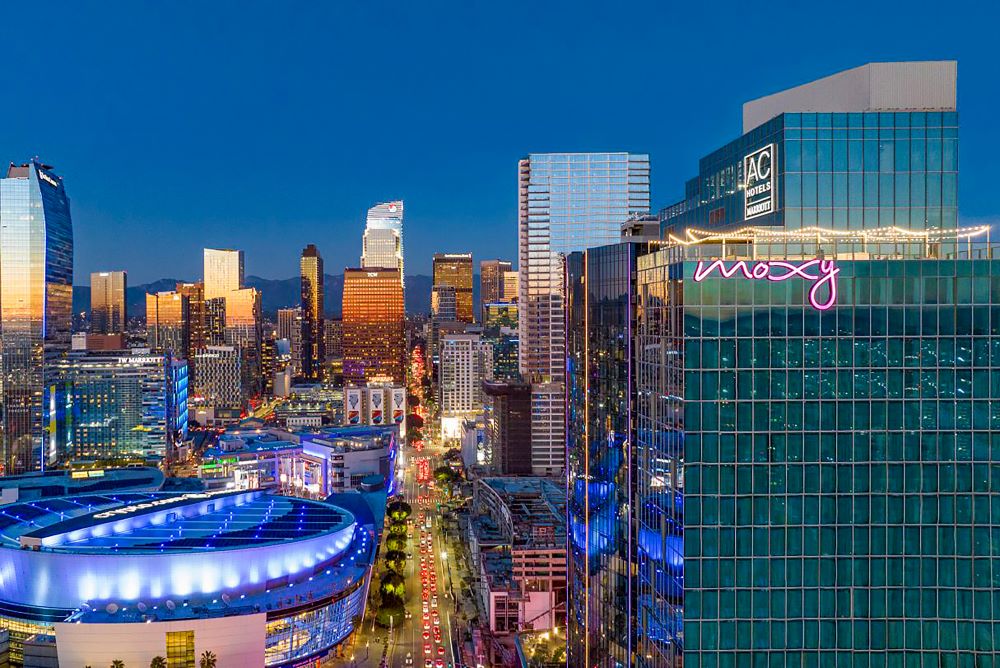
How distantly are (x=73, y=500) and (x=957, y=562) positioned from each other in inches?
4022

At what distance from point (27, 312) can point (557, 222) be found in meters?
117

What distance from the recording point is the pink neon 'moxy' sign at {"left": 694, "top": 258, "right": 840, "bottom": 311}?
35.1 m

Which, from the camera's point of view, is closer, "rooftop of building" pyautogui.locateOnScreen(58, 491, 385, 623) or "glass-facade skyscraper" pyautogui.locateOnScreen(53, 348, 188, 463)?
"rooftop of building" pyautogui.locateOnScreen(58, 491, 385, 623)

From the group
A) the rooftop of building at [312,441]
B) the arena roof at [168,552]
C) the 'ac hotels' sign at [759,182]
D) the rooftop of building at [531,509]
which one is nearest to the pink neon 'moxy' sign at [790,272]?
the 'ac hotels' sign at [759,182]

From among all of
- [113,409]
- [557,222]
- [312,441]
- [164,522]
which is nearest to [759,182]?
[164,522]

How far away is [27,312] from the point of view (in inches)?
7293

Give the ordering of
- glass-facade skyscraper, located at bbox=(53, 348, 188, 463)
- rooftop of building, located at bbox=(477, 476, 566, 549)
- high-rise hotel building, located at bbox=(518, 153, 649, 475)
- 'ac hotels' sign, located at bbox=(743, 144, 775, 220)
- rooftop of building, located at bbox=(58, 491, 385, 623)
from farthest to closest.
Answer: glass-facade skyscraper, located at bbox=(53, 348, 188, 463)
high-rise hotel building, located at bbox=(518, 153, 649, 475)
rooftop of building, located at bbox=(477, 476, 566, 549)
rooftop of building, located at bbox=(58, 491, 385, 623)
'ac hotels' sign, located at bbox=(743, 144, 775, 220)

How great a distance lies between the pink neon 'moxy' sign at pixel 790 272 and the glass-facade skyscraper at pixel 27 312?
179051 mm

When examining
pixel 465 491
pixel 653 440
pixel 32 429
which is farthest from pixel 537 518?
pixel 32 429

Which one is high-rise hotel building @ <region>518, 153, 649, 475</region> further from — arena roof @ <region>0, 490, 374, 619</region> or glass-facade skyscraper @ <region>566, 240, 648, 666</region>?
glass-facade skyscraper @ <region>566, 240, 648, 666</region>

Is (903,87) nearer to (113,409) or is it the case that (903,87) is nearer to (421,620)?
(421,620)

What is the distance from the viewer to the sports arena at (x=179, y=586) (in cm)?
7225

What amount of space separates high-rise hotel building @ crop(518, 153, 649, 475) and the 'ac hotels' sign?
113427 millimetres

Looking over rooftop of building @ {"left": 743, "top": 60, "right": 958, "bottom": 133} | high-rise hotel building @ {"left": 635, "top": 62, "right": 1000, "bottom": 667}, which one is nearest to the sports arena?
high-rise hotel building @ {"left": 635, "top": 62, "right": 1000, "bottom": 667}
